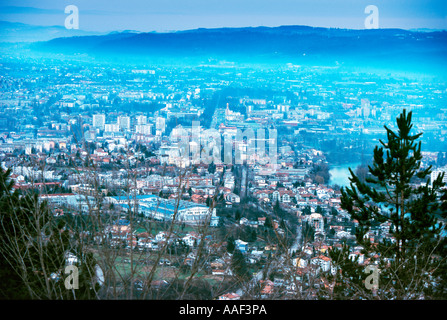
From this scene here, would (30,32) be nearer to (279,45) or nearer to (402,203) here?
(279,45)

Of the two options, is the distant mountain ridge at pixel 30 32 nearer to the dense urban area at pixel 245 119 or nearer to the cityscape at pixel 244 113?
the cityscape at pixel 244 113

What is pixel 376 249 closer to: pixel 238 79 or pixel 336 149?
pixel 336 149

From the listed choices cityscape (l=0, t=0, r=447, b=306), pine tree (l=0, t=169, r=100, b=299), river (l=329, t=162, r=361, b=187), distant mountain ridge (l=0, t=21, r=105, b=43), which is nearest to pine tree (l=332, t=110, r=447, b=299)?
cityscape (l=0, t=0, r=447, b=306)

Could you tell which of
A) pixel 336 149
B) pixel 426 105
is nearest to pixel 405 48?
pixel 426 105

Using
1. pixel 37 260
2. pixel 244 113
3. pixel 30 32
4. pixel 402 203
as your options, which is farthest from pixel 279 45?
pixel 37 260

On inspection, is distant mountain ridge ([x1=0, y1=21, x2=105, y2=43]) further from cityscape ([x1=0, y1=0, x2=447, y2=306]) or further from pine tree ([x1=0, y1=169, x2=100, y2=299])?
pine tree ([x1=0, y1=169, x2=100, y2=299])
